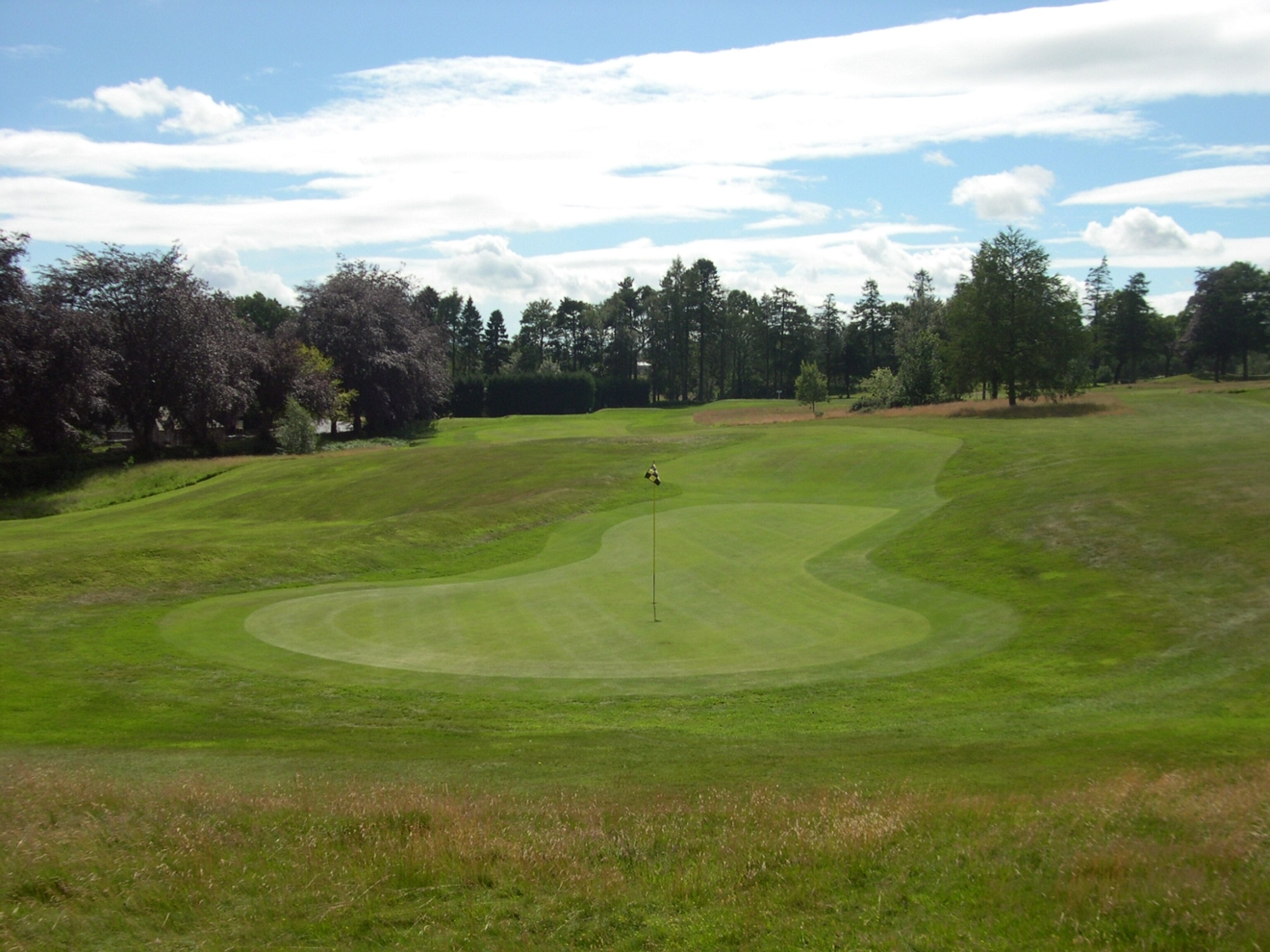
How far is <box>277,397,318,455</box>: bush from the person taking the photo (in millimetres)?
61406

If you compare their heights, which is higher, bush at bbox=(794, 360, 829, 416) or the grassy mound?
bush at bbox=(794, 360, 829, 416)

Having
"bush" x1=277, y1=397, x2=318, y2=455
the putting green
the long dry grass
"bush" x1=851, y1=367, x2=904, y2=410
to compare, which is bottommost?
the putting green

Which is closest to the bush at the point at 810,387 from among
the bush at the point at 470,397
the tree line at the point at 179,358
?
the tree line at the point at 179,358

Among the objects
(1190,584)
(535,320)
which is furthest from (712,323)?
(1190,584)

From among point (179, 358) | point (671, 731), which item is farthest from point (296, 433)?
point (671, 731)

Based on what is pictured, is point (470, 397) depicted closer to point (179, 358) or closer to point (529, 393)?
point (529, 393)

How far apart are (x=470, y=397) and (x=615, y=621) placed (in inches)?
3645

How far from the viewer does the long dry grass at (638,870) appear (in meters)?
6.55

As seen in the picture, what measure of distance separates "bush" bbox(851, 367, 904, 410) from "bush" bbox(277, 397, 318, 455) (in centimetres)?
4504

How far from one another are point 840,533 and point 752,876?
23.4 m

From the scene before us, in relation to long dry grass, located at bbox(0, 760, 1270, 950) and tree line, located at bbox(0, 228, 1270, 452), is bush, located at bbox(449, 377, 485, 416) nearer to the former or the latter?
tree line, located at bbox(0, 228, 1270, 452)

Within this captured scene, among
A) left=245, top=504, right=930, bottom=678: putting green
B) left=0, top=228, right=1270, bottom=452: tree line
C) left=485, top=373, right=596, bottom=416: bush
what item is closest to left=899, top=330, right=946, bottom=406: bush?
left=0, top=228, right=1270, bottom=452: tree line

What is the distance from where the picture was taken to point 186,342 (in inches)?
2299

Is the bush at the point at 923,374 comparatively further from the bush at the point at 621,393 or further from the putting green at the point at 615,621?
the putting green at the point at 615,621
